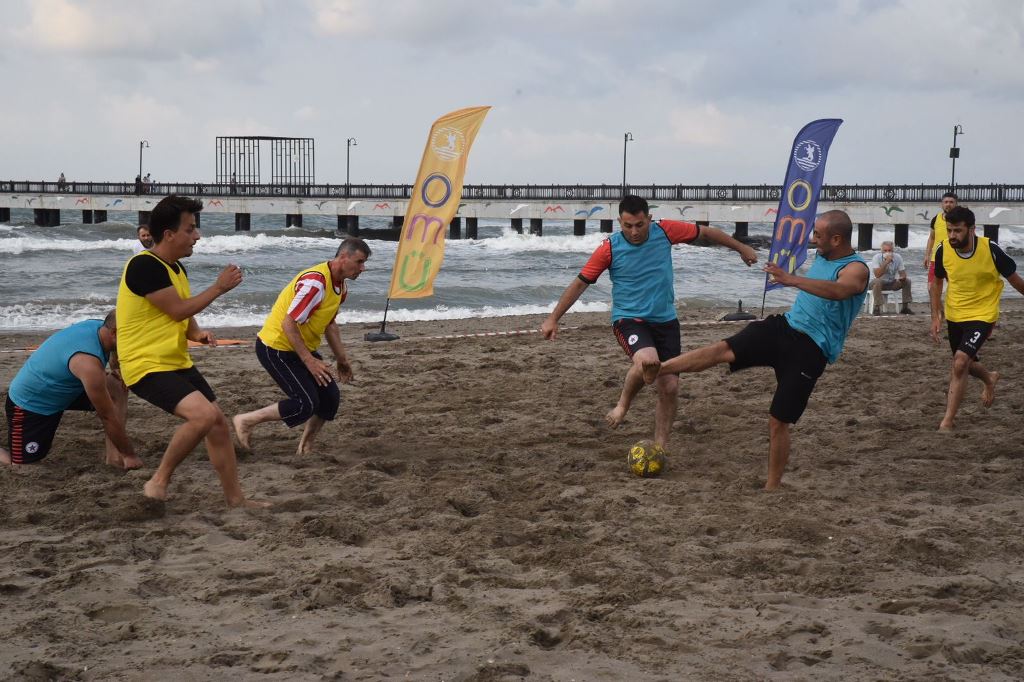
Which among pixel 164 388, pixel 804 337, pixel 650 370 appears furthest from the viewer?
pixel 650 370

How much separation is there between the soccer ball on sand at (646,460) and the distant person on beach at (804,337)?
580mm

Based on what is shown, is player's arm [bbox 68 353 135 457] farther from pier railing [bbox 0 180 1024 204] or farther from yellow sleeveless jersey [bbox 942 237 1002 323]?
pier railing [bbox 0 180 1024 204]

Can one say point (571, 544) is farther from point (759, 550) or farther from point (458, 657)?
point (458, 657)

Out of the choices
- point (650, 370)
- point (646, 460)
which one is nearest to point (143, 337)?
point (650, 370)

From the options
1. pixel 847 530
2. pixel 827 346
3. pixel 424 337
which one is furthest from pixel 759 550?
pixel 424 337

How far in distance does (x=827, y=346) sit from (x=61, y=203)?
194 feet

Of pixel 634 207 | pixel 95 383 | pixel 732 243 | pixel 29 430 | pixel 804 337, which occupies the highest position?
pixel 634 207

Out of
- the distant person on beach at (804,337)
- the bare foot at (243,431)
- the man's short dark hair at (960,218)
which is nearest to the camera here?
the distant person on beach at (804,337)

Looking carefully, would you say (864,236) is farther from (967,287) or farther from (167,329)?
(167,329)

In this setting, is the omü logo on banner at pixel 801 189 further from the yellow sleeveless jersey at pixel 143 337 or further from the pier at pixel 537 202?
the pier at pixel 537 202

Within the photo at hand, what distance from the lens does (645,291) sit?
256 inches

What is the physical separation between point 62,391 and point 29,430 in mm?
333

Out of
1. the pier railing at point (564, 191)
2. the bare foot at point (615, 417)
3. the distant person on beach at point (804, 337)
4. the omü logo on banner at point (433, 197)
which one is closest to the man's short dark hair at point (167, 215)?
the distant person on beach at point (804, 337)

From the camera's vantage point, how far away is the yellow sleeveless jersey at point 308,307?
6051 millimetres
